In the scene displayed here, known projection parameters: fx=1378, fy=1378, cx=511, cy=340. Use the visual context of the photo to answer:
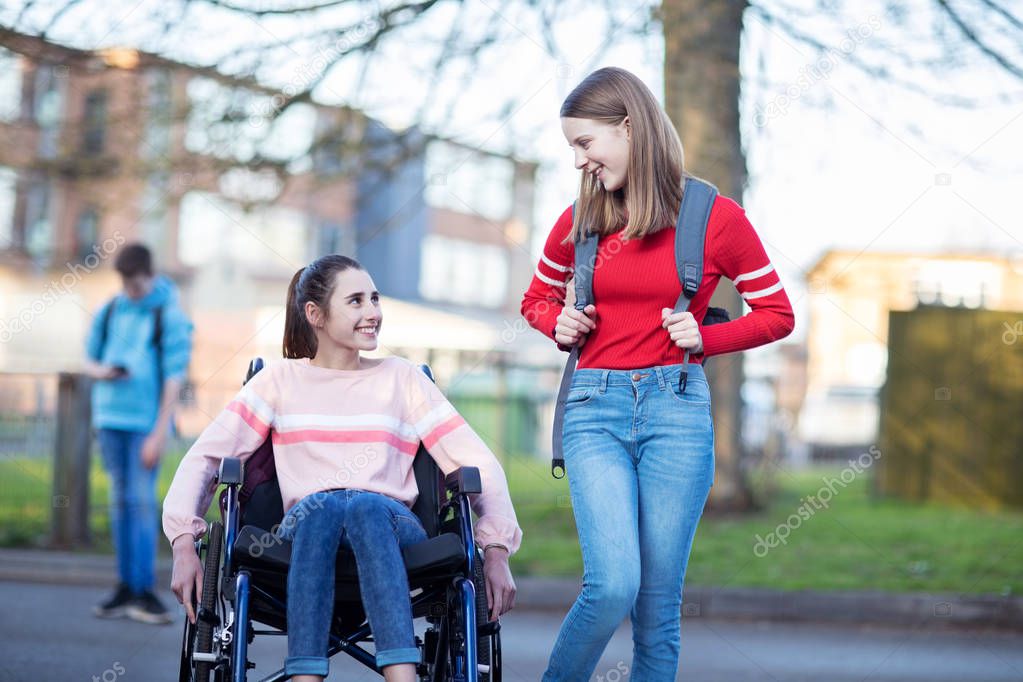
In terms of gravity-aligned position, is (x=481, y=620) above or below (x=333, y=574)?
below

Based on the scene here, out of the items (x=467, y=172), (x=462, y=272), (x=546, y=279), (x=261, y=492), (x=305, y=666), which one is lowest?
(x=305, y=666)

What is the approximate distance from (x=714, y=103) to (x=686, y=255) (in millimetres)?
7103

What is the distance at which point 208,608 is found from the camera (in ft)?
11.4

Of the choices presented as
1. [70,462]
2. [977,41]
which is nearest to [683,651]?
[70,462]

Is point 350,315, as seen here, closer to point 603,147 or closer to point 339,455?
point 339,455

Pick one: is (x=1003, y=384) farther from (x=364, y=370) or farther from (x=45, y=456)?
(x=364, y=370)

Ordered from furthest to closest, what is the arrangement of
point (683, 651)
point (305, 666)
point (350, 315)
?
point (683, 651) → point (350, 315) → point (305, 666)

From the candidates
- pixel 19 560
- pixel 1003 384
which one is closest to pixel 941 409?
pixel 1003 384

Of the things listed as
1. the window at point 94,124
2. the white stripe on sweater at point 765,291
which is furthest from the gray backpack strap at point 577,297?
the window at point 94,124

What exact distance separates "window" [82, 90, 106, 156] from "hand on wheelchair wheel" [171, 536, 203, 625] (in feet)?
25.9

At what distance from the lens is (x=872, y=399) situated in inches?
586

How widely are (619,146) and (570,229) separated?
0.32 metres

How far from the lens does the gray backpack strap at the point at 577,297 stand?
3.59 meters

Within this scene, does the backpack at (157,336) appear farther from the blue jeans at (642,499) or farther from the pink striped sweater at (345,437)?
the blue jeans at (642,499)
